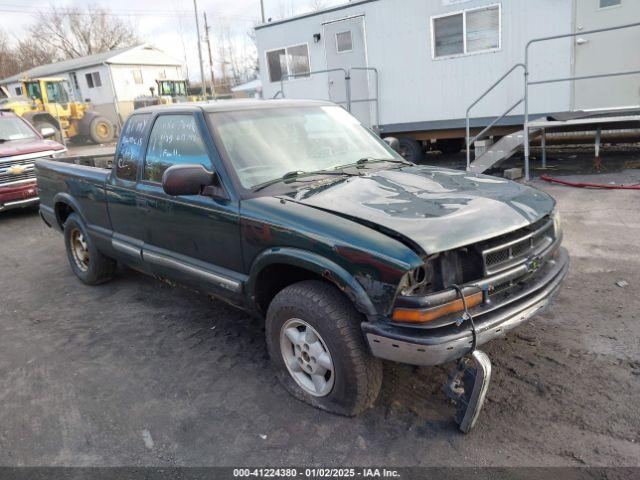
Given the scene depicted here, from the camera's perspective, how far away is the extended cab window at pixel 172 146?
11.8ft

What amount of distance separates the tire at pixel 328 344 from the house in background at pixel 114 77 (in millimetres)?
33639

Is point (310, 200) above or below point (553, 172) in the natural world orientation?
above

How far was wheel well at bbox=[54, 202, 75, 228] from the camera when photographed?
5.56 metres

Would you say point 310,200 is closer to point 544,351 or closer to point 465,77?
point 544,351

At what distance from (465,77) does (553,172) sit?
8.14 ft

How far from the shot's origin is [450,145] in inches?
493

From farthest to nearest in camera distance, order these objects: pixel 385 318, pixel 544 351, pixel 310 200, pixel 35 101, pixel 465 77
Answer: pixel 35 101
pixel 465 77
pixel 544 351
pixel 310 200
pixel 385 318

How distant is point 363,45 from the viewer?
10.9m

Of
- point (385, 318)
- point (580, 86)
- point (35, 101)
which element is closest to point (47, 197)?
point (385, 318)

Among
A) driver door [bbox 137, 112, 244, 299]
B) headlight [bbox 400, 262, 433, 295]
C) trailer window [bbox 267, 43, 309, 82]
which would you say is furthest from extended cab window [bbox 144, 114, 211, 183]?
trailer window [bbox 267, 43, 309, 82]

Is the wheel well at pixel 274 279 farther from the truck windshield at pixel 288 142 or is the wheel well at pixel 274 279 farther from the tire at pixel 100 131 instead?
the tire at pixel 100 131

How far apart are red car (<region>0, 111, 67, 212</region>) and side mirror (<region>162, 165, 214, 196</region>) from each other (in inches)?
263

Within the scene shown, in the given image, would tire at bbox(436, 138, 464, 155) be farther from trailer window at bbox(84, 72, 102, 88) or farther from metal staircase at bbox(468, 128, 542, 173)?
trailer window at bbox(84, 72, 102, 88)

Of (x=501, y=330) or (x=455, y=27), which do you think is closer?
(x=501, y=330)
